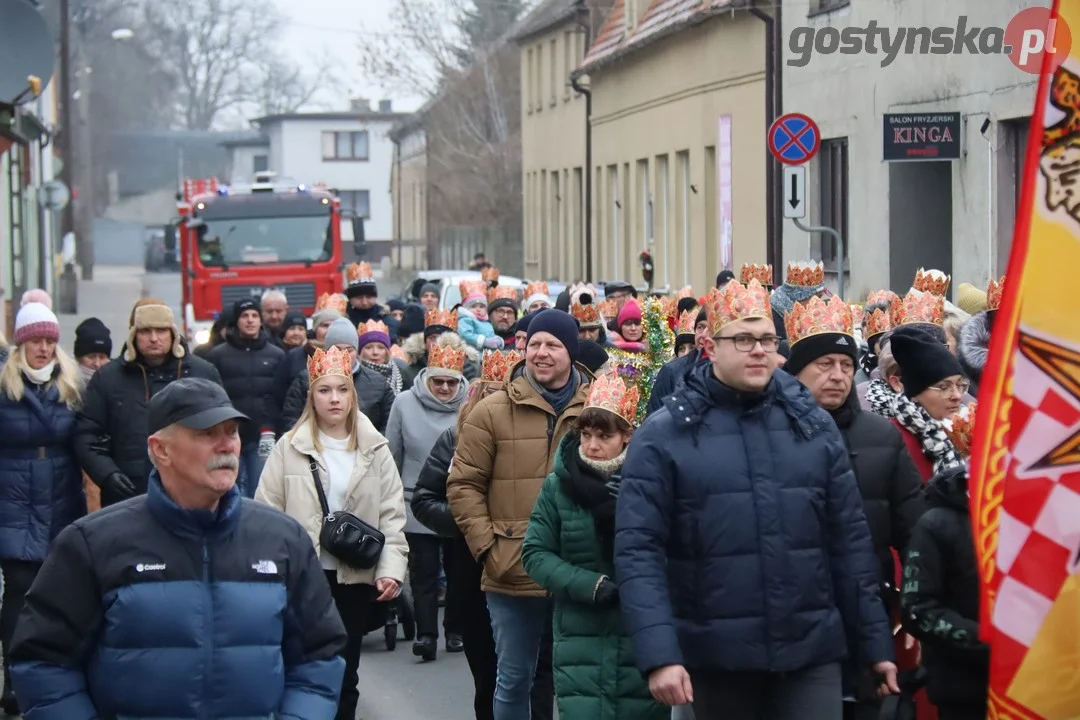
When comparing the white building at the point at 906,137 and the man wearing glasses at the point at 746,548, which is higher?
the white building at the point at 906,137

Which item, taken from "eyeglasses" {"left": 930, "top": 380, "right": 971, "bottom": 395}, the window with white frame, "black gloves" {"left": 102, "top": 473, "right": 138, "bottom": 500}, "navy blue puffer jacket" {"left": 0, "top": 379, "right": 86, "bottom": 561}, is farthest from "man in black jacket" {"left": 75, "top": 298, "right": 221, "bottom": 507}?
the window with white frame

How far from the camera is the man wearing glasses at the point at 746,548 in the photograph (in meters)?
5.16

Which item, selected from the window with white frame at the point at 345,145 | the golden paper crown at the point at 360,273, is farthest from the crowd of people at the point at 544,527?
the window with white frame at the point at 345,145

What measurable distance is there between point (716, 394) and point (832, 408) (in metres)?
0.96

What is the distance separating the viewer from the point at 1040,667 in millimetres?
3807

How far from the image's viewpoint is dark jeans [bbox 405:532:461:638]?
404 inches

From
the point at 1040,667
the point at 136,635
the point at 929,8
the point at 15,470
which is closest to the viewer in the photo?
the point at 1040,667

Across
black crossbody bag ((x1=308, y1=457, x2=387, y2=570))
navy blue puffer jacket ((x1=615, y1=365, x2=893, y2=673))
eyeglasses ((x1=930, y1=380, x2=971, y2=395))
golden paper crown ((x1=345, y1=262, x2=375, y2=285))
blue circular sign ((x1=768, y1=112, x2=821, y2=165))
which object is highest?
blue circular sign ((x1=768, y1=112, x2=821, y2=165))

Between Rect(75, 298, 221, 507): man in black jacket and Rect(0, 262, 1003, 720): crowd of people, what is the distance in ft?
0.05

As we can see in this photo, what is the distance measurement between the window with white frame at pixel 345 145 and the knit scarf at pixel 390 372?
3642 inches

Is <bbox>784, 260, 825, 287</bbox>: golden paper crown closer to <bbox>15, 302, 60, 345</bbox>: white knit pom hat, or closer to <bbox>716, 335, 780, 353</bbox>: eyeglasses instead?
<bbox>15, 302, 60, 345</bbox>: white knit pom hat

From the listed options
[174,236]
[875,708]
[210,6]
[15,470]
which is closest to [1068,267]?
[875,708]

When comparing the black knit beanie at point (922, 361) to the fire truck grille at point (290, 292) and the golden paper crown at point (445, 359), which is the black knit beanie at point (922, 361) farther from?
the fire truck grille at point (290, 292)

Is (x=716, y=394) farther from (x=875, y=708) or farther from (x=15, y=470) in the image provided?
(x=15, y=470)
